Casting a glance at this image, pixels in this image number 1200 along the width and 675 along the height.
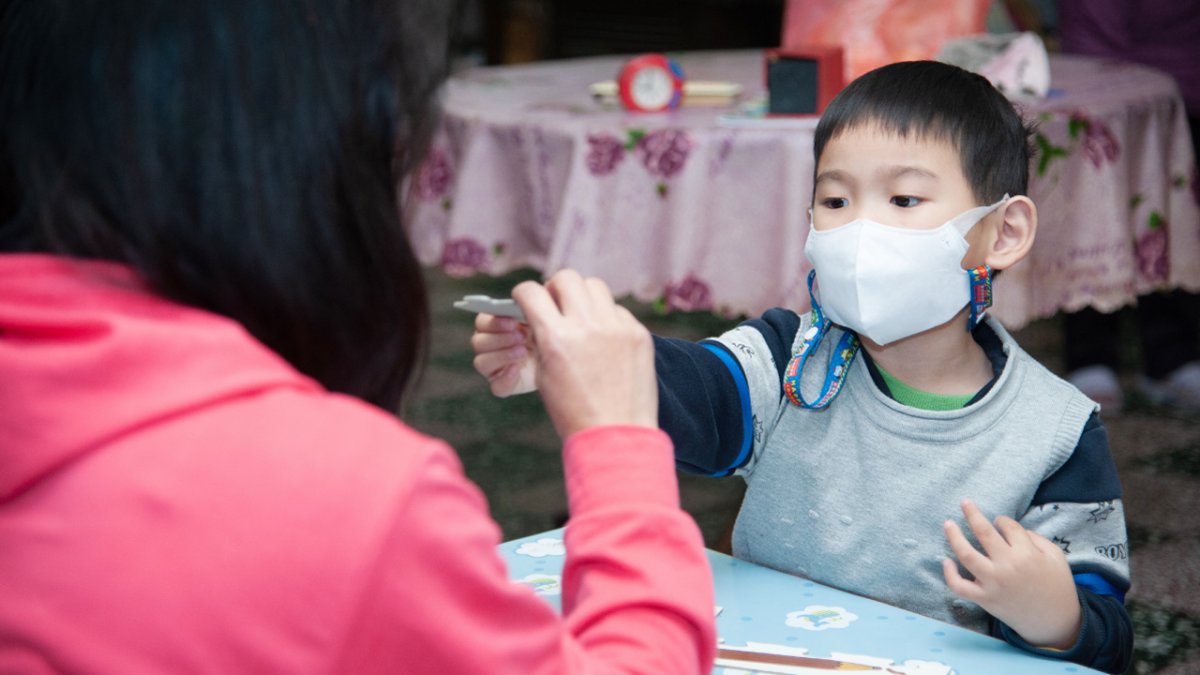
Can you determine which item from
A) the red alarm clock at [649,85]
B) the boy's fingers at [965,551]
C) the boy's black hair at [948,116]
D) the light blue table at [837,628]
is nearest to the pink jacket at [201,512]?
the light blue table at [837,628]

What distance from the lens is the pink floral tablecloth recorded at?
2.25m

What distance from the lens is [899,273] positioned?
4.08 feet

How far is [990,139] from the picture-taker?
1.26 m

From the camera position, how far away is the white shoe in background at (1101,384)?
3.34 meters

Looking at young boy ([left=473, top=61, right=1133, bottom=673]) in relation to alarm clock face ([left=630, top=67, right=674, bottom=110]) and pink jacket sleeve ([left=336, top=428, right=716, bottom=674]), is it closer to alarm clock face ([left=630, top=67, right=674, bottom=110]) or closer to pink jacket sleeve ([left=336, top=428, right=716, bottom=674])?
pink jacket sleeve ([left=336, top=428, right=716, bottom=674])

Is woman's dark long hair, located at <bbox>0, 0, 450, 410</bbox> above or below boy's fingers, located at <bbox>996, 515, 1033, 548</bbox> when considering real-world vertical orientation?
above

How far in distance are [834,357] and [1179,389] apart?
8.30ft

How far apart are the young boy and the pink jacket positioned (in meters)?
0.54

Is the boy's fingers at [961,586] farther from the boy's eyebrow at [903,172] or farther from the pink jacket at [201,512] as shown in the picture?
the pink jacket at [201,512]

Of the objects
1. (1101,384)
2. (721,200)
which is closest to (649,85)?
(721,200)

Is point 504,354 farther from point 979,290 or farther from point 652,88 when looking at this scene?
point 652,88

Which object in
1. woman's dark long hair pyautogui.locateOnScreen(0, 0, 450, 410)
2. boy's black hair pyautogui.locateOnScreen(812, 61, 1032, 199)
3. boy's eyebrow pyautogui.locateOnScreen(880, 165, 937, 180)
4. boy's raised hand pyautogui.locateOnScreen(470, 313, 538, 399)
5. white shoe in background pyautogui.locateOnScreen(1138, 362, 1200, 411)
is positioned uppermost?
woman's dark long hair pyautogui.locateOnScreen(0, 0, 450, 410)

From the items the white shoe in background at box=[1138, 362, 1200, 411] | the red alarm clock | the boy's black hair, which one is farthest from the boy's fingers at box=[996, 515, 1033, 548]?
the white shoe in background at box=[1138, 362, 1200, 411]

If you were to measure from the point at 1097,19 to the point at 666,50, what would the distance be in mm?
3789
